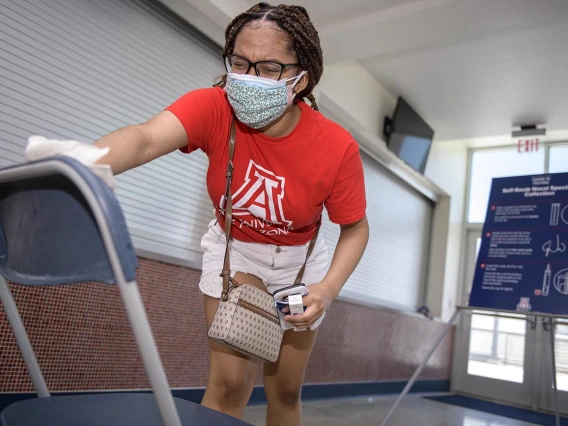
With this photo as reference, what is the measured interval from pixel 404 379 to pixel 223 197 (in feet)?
16.3

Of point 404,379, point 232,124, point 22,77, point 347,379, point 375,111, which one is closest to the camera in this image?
point 232,124

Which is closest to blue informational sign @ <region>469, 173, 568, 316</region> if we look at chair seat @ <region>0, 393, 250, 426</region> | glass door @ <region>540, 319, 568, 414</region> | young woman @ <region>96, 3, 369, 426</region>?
young woman @ <region>96, 3, 369, 426</region>

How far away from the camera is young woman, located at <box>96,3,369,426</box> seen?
131 cm

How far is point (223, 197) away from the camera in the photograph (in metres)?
1.36

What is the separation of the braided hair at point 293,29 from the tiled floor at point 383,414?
2.27 m

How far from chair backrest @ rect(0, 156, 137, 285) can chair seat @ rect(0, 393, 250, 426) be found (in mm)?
187

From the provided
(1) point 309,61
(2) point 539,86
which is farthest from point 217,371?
(2) point 539,86

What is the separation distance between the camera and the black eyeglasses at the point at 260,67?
52.1 inches

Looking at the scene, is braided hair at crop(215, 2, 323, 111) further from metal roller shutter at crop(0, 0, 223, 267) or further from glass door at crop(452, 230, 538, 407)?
glass door at crop(452, 230, 538, 407)

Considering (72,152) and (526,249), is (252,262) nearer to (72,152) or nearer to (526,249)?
(72,152)

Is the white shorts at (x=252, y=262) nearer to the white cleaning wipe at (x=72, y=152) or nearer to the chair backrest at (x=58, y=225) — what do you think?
the chair backrest at (x=58, y=225)

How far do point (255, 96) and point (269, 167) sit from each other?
18 cm

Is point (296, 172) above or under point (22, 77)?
under

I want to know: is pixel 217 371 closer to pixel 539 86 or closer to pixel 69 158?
pixel 69 158
